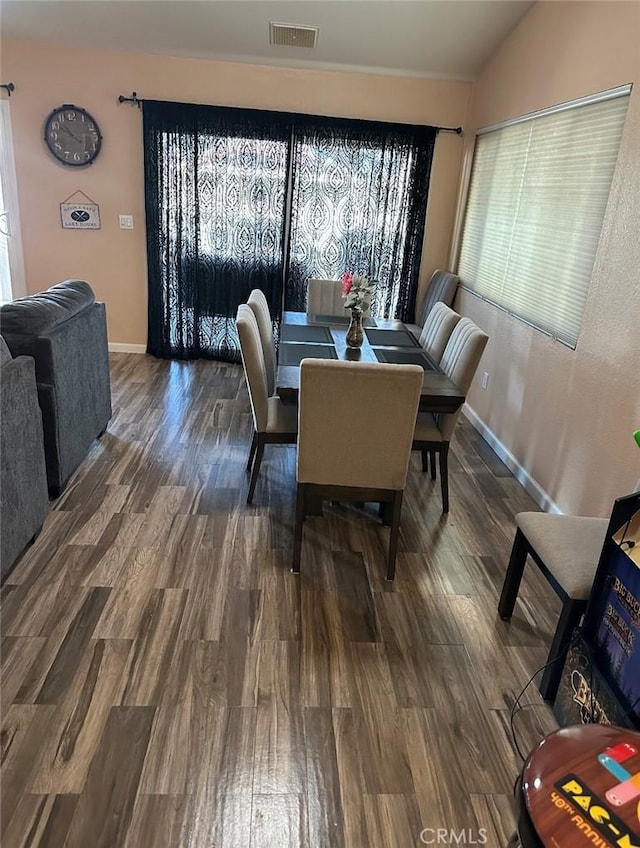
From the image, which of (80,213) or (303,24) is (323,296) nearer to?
(303,24)

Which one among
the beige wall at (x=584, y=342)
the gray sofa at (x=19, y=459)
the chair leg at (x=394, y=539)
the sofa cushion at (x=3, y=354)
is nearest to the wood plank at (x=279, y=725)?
the chair leg at (x=394, y=539)

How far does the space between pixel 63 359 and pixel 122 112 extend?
2.95 m

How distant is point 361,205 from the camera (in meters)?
4.92

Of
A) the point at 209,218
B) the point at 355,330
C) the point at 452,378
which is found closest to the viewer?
the point at 452,378

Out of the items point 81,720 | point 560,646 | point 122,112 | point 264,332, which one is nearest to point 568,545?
point 560,646

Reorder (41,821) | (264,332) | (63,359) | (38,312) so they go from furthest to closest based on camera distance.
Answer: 1. (264,332)
2. (63,359)
3. (38,312)
4. (41,821)

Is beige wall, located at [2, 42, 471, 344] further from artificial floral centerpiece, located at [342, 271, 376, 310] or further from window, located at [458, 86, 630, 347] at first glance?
artificial floral centerpiece, located at [342, 271, 376, 310]

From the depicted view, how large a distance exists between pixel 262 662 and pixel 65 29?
→ 4715mm

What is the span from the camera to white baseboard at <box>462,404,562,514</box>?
10.2ft

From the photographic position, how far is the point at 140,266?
507 centimetres

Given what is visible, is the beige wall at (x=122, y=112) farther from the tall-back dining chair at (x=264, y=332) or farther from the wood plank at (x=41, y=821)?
the wood plank at (x=41, y=821)

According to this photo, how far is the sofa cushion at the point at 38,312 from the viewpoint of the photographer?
8.43 ft

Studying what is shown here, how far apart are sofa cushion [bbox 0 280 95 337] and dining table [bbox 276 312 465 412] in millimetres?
1093

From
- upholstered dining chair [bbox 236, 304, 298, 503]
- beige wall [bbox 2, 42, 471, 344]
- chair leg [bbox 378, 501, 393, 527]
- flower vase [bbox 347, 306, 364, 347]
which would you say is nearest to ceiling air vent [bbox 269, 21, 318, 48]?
beige wall [bbox 2, 42, 471, 344]
